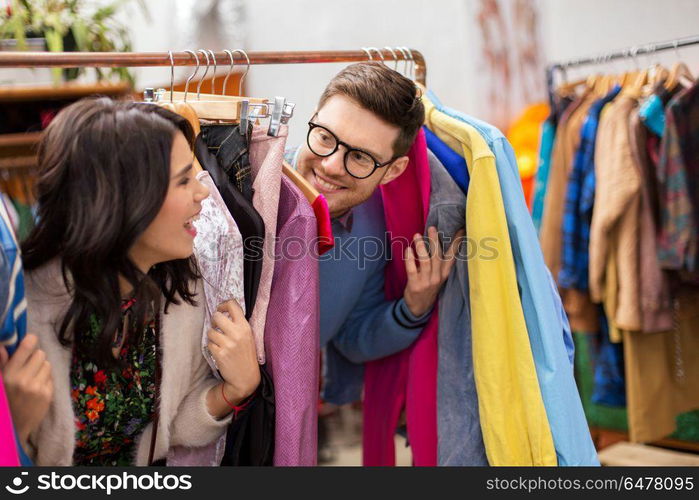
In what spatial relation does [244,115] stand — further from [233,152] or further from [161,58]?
[161,58]

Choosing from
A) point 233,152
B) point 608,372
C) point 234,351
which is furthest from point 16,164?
point 608,372

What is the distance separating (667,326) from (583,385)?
1.85 ft

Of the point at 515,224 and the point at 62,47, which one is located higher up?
the point at 62,47

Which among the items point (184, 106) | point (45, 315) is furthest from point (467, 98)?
point (45, 315)

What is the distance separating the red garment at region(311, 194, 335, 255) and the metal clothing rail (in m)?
0.33

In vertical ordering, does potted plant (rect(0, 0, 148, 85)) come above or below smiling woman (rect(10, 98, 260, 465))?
above

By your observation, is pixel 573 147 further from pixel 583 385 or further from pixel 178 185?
pixel 178 185

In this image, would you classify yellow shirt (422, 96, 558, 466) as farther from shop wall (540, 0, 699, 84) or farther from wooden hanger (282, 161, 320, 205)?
shop wall (540, 0, 699, 84)

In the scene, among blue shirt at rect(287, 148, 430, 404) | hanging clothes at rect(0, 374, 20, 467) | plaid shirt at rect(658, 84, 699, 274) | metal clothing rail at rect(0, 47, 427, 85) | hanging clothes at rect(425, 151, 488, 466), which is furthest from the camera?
plaid shirt at rect(658, 84, 699, 274)

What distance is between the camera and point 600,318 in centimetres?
249

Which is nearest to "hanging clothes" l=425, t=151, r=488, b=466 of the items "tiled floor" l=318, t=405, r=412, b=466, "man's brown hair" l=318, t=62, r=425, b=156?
"man's brown hair" l=318, t=62, r=425, b=156

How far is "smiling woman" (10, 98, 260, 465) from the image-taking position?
1017mm

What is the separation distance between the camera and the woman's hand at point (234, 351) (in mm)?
1227

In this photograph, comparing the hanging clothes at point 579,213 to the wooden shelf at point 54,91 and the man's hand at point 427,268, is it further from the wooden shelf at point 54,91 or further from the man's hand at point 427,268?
the wooden shelf at point 54,91
